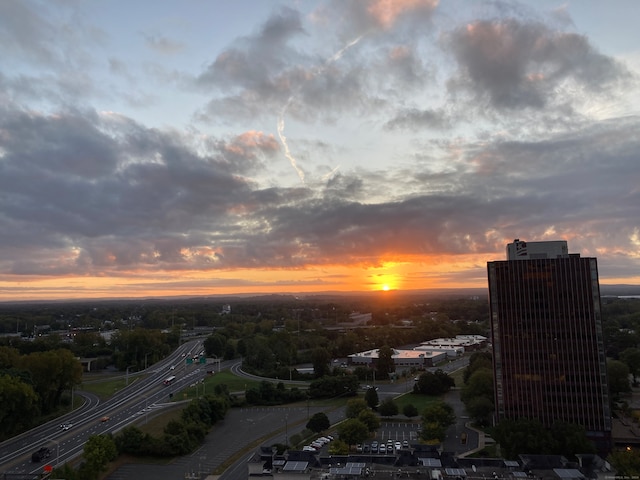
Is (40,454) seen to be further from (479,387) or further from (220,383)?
(479,387)

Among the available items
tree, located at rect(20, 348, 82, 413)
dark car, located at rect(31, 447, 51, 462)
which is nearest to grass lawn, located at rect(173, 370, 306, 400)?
tree, located at rect(20, 348, 82, 413)

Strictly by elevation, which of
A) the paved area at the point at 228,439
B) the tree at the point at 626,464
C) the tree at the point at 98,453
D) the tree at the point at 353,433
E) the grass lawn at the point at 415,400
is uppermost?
the tree at the point at 626,464

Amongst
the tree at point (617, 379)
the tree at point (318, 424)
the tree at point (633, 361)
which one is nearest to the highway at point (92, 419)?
the tree at point (318, 424)

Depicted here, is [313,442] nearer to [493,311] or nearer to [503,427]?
[503,427]

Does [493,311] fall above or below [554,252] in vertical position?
below

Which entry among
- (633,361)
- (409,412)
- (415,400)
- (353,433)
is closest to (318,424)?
(353,433)

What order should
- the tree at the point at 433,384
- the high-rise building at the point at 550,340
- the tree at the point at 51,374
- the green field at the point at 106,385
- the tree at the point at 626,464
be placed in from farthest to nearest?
the green field at the point at 106,385
the tree at the point at 433,384
the tree at the point at 51,374
the high-rise building at the point at 550,340
the tree at the point at 626,464

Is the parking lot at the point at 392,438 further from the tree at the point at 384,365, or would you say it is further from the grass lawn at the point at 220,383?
the tree at the point at 384,365

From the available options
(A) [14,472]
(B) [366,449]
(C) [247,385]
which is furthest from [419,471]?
(C) [247,385]
